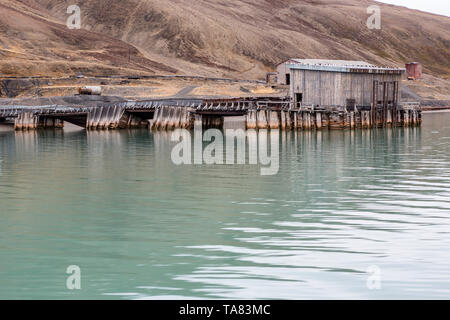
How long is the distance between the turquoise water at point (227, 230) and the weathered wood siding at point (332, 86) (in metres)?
32.8

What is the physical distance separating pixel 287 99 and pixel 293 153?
1305 inches

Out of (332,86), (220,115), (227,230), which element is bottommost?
(227,230)

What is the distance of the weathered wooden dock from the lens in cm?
7812

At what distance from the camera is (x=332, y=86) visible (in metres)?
78.1

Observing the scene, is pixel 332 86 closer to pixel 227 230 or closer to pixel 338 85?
pixel 338 85

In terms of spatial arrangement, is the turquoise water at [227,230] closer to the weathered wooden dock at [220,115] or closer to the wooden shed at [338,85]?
the weathered wooden dock at [220,115]

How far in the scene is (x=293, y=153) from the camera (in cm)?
5244

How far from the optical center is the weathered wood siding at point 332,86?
77.9 m

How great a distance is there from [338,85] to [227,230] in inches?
2215

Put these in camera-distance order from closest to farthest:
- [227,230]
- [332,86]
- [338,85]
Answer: [227,230] < [338,85] < [332,86]

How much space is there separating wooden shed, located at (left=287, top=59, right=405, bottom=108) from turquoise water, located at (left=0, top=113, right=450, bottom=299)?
1293 inches

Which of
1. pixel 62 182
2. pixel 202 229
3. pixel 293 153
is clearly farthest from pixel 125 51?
Result: pixel 202 229

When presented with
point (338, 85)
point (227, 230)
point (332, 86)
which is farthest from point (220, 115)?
point (227, 230)

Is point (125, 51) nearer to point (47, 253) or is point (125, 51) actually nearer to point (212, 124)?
point (212, 124)
